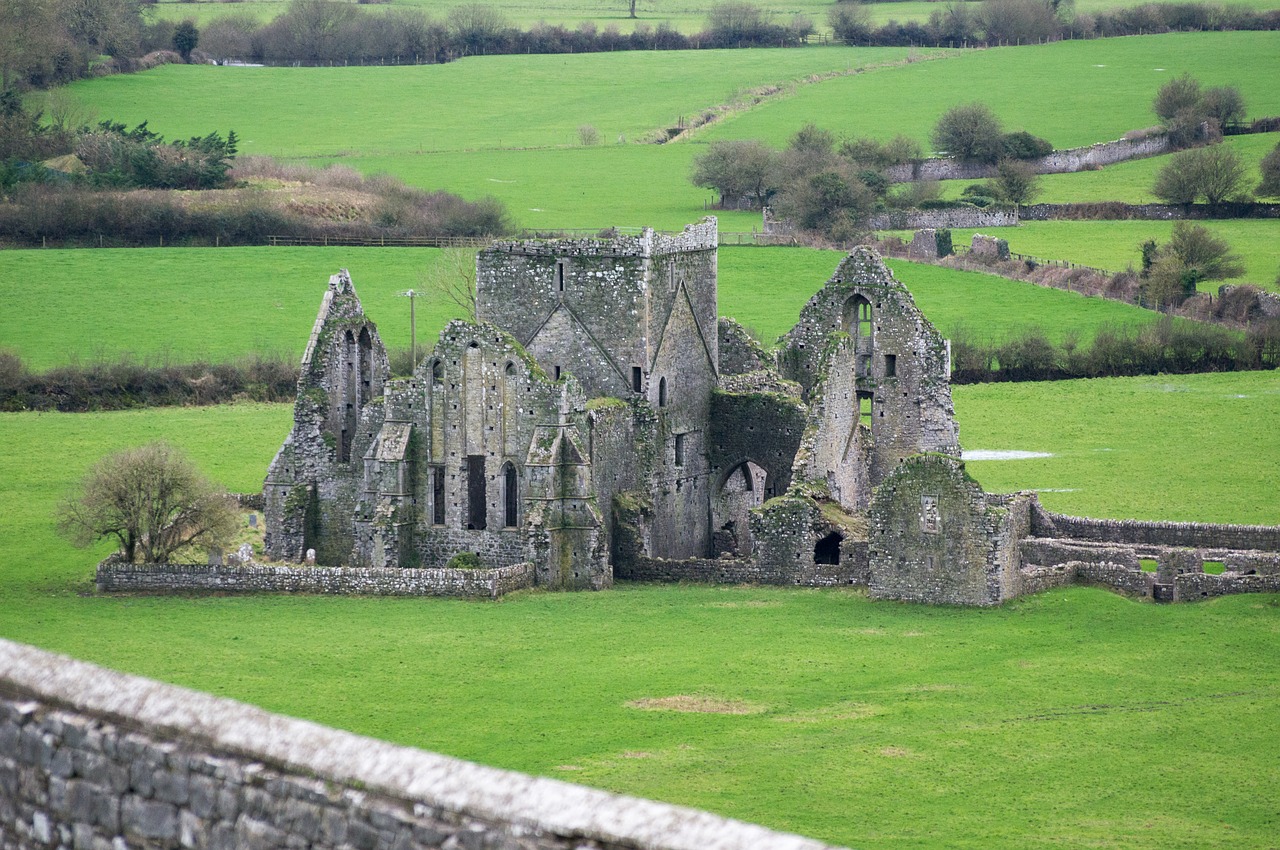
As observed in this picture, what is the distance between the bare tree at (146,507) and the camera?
45625mm

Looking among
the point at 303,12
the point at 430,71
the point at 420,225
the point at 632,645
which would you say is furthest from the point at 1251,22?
the point at 632,645

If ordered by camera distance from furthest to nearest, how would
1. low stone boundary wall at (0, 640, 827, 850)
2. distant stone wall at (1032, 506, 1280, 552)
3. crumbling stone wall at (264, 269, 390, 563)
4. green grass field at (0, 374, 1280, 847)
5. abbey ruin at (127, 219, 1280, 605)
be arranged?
crumbling stone wall at (264, 269, 390, 563) < distant stone wall at (1032, 506, 1280, 552) < abbey ruin at (127, 219, 1280, 605) < green grass field at (0, 374, 1280, 847) < low stone boundary wall at (0, 640, 827, 850)

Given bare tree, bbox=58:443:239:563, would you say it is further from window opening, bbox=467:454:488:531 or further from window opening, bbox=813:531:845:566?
window opening, bbox=813:531:845:566

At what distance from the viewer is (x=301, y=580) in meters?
44.8

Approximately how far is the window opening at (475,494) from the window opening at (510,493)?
0.67 m

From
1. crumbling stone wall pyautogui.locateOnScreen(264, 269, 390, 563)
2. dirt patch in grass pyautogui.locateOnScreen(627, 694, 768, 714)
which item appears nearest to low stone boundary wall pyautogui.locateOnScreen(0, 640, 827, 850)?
dirt patch in grass pyautogui.locateOnScreen(627, 694, 768, 714)

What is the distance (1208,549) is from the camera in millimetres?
44750

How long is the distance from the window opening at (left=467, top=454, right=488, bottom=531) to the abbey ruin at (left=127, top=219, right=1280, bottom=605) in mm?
62

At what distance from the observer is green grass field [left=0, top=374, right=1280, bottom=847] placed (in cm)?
2848

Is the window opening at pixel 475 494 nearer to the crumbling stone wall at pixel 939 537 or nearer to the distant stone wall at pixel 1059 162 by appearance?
the crumbling stone wall at pixel 939 537

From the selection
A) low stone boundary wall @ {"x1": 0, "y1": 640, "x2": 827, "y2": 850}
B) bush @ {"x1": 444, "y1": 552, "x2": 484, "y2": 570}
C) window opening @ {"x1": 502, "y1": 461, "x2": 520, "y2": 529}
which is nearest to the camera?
low stone boundary wall @ {"x1": 0, "y1": 640, "x2": 827, "y2": 850}

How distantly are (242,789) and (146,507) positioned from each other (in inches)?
1462

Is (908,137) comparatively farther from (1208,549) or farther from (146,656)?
(146,656)

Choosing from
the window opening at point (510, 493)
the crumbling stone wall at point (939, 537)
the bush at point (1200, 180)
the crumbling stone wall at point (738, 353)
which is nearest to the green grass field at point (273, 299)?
the bush at point (1200, 180)
